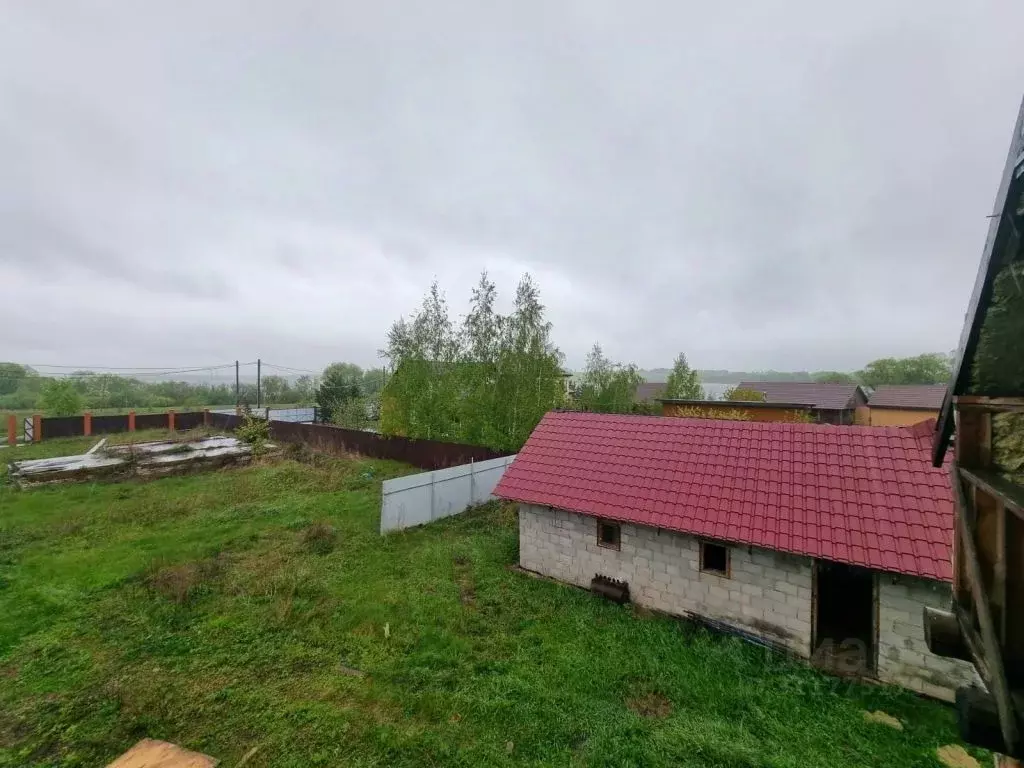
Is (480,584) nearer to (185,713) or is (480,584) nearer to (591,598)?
(591,598)

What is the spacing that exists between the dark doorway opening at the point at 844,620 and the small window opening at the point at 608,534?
3232 millimetres

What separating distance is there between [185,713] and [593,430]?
27.6ft

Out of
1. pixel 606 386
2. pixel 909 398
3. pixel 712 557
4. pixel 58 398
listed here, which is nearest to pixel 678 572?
pixel 712 557

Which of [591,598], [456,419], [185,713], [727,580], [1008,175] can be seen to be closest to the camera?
[1008,175]

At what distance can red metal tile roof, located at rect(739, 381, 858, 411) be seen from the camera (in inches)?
920

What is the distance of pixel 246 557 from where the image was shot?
9625mm

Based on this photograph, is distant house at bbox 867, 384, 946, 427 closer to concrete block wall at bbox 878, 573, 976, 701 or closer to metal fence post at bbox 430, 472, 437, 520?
concrete block wall at bbox 878, 573, 976, 701

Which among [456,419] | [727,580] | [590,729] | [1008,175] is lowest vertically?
[590,729]

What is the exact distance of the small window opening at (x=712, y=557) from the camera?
7375 mm

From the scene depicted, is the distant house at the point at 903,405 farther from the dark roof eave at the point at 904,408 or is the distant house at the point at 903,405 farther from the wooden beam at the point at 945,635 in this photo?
the wooden beam at the point at 945,635

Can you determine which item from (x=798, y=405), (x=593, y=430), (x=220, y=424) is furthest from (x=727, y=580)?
(x=220, y=424)

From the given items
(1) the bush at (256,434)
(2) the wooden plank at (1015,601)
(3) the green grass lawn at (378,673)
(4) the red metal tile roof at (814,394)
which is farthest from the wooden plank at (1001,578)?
(4) the red metal tile roof at (814,394)

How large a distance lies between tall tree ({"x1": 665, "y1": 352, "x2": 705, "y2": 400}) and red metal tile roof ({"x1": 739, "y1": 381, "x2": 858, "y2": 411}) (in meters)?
3.74

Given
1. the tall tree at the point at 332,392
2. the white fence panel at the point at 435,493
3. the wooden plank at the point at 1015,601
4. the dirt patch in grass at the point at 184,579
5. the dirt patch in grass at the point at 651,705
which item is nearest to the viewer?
the wooden plank at the point at 1015,601
